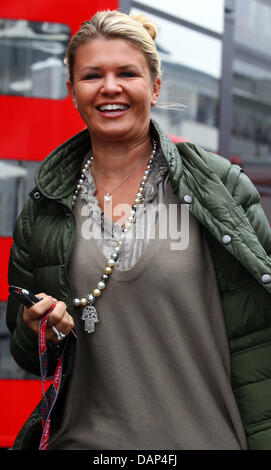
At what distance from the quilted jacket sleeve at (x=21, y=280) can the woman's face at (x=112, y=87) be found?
0.92 ft

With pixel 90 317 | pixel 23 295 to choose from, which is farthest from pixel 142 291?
pixel 23 295

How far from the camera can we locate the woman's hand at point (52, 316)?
1300mm

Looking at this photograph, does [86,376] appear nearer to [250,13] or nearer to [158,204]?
[158,204]

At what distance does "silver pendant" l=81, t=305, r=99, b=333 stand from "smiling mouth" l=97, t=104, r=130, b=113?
0.44 metres

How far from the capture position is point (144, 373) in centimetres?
136

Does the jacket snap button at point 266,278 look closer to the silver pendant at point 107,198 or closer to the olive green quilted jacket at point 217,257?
the olive green quilted jacket at point 217,257

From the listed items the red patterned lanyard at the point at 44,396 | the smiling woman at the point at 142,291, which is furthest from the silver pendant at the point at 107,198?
the red patterned lanyard at the point at 44,396

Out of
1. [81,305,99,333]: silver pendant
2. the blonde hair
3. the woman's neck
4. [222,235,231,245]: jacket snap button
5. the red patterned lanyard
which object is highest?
the blonde hair

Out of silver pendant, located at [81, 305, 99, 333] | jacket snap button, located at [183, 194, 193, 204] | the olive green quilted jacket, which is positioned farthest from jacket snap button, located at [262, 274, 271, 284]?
silver pendant, located at [81, 305, 99, 333]

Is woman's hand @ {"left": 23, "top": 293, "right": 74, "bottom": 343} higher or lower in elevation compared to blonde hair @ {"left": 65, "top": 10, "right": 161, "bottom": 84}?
lower

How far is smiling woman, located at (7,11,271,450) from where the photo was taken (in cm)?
135

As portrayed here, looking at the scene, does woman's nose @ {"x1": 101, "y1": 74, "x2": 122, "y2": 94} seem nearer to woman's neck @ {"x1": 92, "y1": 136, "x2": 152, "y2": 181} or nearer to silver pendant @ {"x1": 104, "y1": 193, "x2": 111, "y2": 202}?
woman's neck @ {"x1": 92, "y1": 136, "x2": 152, "y2": 181}

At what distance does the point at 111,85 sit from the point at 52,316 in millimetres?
524

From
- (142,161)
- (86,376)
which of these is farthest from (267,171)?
(86,376)
